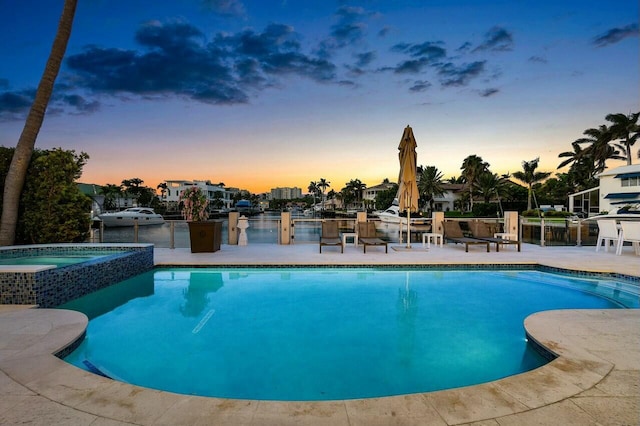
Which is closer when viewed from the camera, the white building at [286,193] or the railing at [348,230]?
the railing at [348,230]

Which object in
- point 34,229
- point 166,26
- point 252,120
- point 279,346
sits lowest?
point 279,346

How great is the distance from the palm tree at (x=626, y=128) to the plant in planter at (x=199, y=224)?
44.9m

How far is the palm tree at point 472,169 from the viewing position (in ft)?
156

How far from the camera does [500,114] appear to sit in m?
16.0

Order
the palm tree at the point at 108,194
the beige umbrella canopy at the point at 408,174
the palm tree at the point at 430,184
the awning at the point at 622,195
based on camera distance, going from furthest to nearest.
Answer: the palm tree at the point at 108,194
the palm tree at the point at 430,184
the awning at the point at 622,195
the beige umbrella canopy at the point at 408,174

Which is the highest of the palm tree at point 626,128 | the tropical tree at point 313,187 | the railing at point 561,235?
the palm tree at point 626,128

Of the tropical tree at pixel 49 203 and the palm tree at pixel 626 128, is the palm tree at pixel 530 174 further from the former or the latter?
the tropical tree at pixel 49 203

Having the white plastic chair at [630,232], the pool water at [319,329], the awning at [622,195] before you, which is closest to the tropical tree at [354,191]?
the awning at [622,195]

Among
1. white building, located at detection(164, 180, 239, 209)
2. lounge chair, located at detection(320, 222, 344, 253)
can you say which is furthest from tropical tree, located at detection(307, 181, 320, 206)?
lounge chair, located at detection(320, 222, 344, 253)

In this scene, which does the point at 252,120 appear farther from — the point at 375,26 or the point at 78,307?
the point at 78,307

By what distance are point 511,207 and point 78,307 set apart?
1924 inches

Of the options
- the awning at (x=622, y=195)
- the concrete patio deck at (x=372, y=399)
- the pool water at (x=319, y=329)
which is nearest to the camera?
the concrete patio deck at (x=372, y=399)

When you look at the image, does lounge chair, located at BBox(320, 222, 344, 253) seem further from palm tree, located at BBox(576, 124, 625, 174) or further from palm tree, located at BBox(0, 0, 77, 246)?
palm tree, located at BBox(576, 124, 625, 174)

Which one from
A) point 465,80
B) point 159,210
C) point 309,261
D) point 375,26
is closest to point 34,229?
point 309,261
